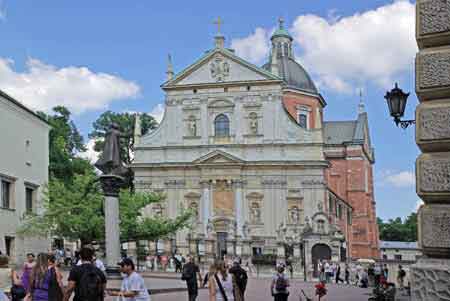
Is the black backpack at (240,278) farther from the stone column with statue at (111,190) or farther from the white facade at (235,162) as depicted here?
the white facade at (235,162)

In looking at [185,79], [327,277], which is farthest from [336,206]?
[327,277]

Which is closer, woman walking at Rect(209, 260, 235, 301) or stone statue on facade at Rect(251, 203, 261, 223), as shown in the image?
woman walking at Rect(209, 260, 235, 301)

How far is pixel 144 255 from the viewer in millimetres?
53375

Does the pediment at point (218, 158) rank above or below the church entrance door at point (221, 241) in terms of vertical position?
above

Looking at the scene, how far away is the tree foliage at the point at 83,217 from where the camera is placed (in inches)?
1423

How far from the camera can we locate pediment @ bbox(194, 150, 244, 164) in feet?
193

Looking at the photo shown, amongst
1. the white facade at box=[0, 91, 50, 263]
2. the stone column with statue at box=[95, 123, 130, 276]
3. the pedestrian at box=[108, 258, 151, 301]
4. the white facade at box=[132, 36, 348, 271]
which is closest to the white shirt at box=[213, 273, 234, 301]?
the pedestrian at box=[108, 258, 151, 301]

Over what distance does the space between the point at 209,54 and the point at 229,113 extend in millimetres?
5201

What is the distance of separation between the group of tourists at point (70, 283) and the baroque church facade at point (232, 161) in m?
45.9

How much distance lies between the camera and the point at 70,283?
29.6ft

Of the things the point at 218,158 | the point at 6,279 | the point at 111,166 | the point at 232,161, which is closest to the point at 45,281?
the point at 6,279

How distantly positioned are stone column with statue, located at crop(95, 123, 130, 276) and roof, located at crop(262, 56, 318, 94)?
4826 cm

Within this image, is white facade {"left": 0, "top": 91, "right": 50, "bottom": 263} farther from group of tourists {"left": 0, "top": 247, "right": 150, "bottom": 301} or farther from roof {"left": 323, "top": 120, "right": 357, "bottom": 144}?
roof {"left": 323, "top": 120, "right": 357, "bottom": 144}

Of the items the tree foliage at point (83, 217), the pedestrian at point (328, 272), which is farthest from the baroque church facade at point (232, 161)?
the tree foliage at point (83, 217)
